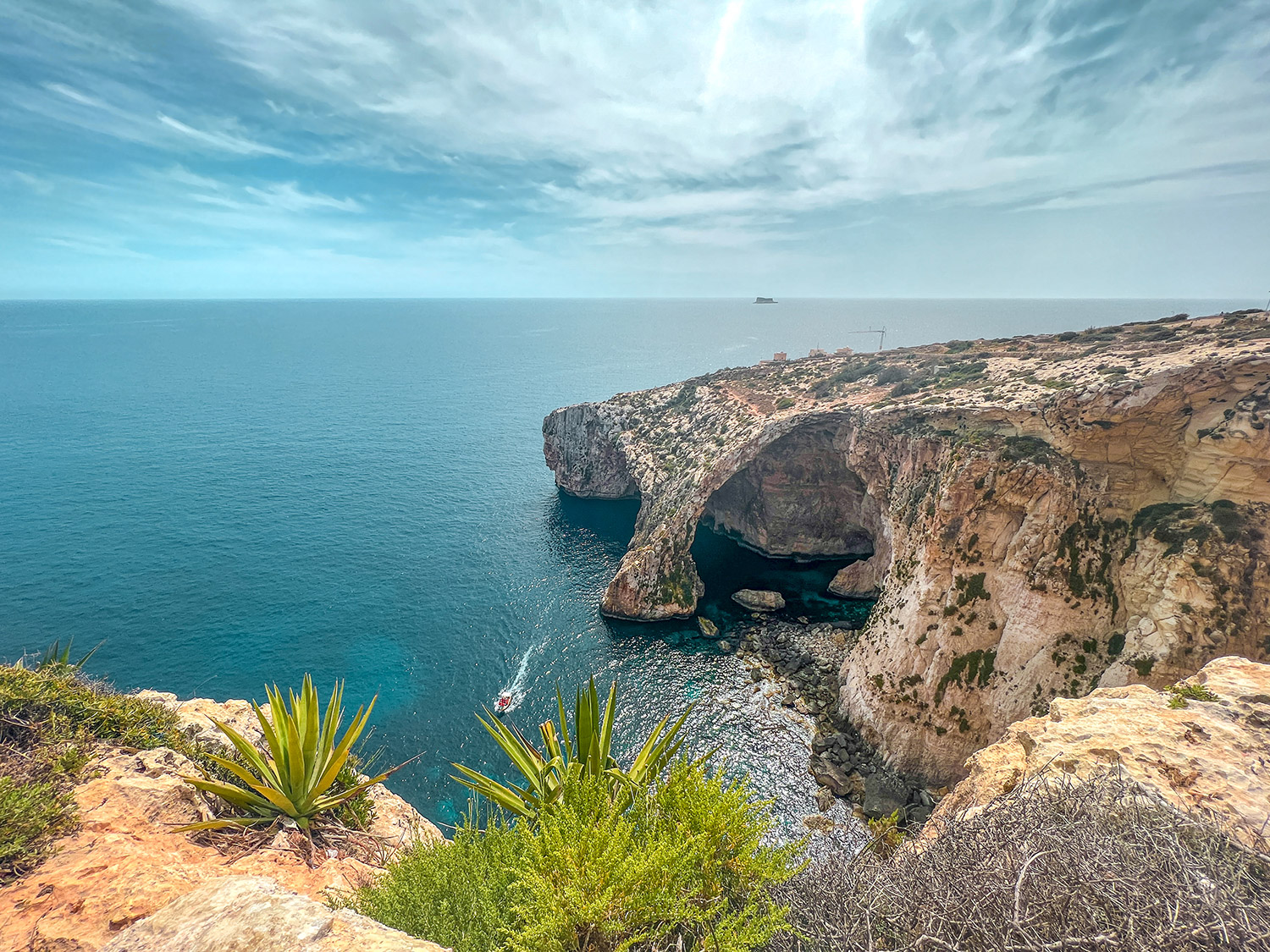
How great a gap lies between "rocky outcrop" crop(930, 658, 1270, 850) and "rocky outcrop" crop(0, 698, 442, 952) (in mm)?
13455

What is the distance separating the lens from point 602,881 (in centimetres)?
758

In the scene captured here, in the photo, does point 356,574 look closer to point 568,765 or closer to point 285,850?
point 285,850

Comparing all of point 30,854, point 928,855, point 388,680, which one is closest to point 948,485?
point 928,855

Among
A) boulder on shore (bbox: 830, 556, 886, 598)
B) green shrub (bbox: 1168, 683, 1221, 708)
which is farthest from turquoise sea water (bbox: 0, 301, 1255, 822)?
green shrub (bbox: 1168, 683, 1221, 708)

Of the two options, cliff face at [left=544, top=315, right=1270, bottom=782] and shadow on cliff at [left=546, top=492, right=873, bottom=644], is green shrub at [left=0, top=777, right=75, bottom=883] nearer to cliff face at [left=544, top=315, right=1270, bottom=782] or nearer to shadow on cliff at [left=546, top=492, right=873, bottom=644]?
cliff face at [left=544, top=315, right=1270, bottom=782]

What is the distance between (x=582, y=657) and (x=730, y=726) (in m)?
11.7

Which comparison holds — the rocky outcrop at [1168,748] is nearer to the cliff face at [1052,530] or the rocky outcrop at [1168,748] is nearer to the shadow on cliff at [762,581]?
the cliff face at [1052,530]

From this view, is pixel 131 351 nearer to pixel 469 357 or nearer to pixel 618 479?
pixel 469 357

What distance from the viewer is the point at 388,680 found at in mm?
34812

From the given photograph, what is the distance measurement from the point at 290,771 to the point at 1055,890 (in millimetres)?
13703

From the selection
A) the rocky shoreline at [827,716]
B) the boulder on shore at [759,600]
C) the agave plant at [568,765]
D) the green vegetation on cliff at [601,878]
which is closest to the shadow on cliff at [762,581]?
the boulder on shore at [759,600]

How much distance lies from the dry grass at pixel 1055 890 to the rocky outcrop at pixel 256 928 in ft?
18.2

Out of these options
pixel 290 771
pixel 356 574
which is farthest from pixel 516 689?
pixel 290 771

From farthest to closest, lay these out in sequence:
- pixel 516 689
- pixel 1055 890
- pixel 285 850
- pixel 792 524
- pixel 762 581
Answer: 1. pixel 792 524
2. pixel 762 581
3. pixel 516 689
4. pixel 285 850
5. pixel 1055 890
